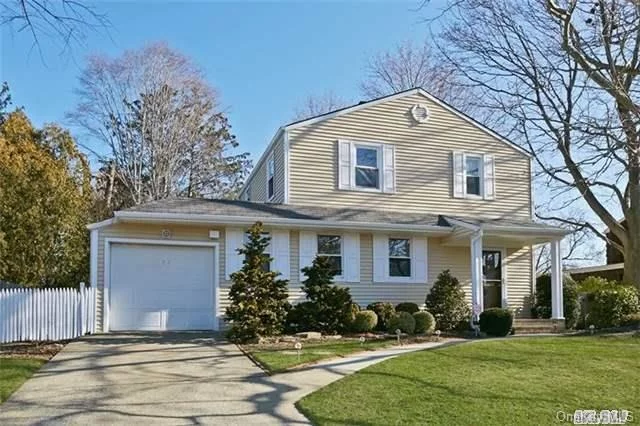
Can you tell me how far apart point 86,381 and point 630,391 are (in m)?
7.19

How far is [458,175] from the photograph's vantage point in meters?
18.0

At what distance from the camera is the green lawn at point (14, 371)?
25.3ft

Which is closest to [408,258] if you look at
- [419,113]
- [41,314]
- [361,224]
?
[361,224]

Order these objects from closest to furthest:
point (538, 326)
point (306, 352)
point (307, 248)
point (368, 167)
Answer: point (306, 352) → point (538, 326) → point (307, 248) → point (368, 167)

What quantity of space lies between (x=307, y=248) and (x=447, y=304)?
3723 mm

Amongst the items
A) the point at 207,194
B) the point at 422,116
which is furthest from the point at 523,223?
the point at 207,194

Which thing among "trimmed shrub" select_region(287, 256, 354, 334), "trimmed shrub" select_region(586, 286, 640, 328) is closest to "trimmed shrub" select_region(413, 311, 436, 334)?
"trimmed shrub" select_region(287, 256, 354, 334)

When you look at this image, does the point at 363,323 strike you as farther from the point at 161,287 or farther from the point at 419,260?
the point at 161,287

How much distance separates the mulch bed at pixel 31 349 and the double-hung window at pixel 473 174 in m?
11.8

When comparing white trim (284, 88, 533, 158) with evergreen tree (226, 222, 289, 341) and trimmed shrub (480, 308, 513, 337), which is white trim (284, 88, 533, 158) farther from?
trimmed shrub (480, 308, 513, 337)

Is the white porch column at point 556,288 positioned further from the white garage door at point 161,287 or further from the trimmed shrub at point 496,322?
the white garage door at point 161,287

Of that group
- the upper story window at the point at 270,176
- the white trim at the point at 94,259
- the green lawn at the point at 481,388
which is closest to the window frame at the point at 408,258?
the upper story window at the point at 270,176

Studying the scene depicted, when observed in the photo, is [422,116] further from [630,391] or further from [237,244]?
[630,391]

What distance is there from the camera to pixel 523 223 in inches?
690
